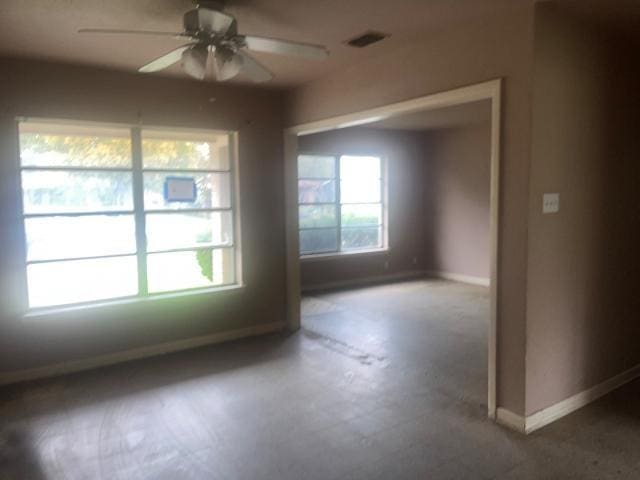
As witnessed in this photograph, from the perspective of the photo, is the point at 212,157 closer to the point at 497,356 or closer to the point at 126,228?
the point at 126,228

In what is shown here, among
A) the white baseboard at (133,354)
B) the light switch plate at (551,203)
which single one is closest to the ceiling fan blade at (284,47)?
the light switch plate at (551,203)

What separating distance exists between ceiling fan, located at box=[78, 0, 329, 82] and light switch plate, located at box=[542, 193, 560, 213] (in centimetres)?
161

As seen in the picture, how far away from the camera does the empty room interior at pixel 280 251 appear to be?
2.85 metres

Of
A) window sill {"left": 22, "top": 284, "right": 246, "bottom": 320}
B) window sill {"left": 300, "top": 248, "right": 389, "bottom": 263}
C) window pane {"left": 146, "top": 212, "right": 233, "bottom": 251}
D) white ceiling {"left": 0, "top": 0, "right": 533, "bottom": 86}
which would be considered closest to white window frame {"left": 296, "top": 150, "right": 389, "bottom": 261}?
window sill {"left": 300, "top": 248, "right": 389, "bottom": 263}

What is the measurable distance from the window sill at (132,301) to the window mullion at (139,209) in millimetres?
110

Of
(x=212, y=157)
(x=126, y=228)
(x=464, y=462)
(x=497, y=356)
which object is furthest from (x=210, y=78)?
(x=464, y=462)

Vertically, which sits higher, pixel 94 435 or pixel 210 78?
pixel 210 78

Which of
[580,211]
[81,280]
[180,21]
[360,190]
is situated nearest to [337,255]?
[360,190]

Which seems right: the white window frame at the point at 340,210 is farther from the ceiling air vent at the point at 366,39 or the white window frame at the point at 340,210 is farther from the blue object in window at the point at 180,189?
the ceiling air vent at the point at 366,39

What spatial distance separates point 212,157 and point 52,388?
2603 mm

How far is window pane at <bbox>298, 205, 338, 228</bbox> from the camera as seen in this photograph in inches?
299

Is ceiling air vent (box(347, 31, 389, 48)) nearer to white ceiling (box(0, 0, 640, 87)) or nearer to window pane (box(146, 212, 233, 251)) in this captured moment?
white ceiling (box(0, 0, 640, 87))

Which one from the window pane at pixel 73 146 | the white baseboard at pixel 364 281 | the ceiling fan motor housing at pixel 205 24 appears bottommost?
the white baseboard at pixel 364 281

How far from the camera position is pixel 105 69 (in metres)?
4.20
